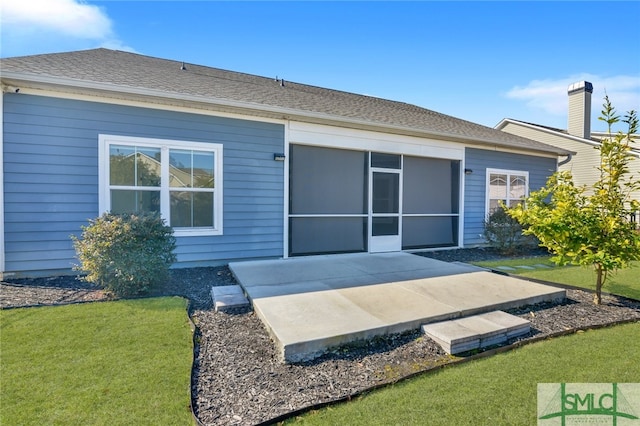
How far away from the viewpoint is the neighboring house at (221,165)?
16.2 ft

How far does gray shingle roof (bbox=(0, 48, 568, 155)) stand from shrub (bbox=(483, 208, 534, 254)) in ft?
6.87

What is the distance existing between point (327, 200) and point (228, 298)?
13.2 ft

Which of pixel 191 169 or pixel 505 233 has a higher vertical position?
pixel 191 169

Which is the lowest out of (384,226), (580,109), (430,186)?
(384,226)

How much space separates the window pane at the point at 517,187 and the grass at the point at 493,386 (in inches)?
292

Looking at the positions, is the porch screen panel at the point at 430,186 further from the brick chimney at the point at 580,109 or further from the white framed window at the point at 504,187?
the brick chimney at the point at 580,109

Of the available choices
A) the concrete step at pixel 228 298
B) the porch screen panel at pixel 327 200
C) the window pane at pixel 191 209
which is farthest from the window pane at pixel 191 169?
the concrete step at pixel 228 298

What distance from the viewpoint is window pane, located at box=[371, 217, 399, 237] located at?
25.6 ft

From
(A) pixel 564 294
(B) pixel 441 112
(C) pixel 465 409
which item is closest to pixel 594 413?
(C) pixel 465 409

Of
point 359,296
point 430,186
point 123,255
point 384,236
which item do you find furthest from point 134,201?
point 430,186

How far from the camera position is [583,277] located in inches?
228

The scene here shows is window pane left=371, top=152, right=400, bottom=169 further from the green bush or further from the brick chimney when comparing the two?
the brick chimney

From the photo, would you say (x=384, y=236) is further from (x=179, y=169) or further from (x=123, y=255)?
(x=123, y=255)

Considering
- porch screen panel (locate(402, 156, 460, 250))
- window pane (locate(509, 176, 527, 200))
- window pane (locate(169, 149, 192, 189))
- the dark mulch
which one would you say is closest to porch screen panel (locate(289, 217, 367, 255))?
porch screen panel (locate(402, 156, 460, 250))
